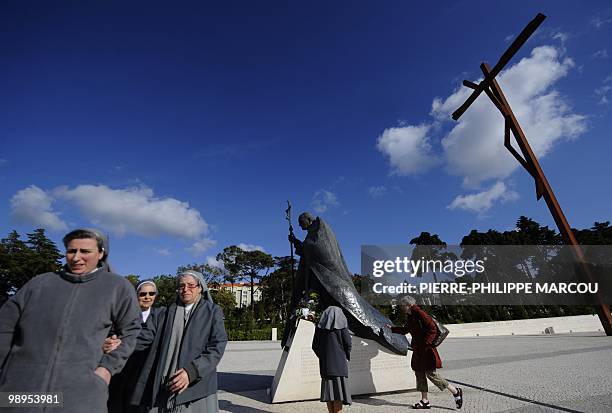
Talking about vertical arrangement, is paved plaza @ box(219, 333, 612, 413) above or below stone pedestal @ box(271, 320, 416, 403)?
below

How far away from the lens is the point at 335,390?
12.9 feet

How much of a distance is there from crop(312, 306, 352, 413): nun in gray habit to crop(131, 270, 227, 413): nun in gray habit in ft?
5.96

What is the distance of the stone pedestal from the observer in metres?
5.07

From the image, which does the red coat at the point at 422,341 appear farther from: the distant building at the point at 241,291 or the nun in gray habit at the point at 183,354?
the distant building at the point at 241,291

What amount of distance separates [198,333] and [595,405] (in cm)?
527

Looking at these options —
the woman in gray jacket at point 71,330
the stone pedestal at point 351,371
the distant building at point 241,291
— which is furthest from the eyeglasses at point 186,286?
the distant building at point 241,291

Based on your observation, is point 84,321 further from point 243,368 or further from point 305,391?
point 243,368

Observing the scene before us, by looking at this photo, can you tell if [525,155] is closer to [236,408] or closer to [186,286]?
[236,408]

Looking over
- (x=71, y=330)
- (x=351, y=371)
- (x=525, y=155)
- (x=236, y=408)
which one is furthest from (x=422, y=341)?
(x=525, y=155)

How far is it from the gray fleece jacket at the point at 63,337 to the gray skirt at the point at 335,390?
2632mm

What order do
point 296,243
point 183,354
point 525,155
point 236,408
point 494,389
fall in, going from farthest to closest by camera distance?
point 525,155 → point 296,243 → point 494,389 → point 236,408 → point 183,354

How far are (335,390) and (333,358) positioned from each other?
32 cm

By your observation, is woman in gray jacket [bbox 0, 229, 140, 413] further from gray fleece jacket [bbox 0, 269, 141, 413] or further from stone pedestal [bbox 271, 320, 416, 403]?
stone pedestal [bbox 271, 320, 416, 403]

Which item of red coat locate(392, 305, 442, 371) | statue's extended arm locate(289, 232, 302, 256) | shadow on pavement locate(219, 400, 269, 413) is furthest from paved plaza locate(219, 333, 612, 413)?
statue's extended arm locate(289, 232, 302, 256)
